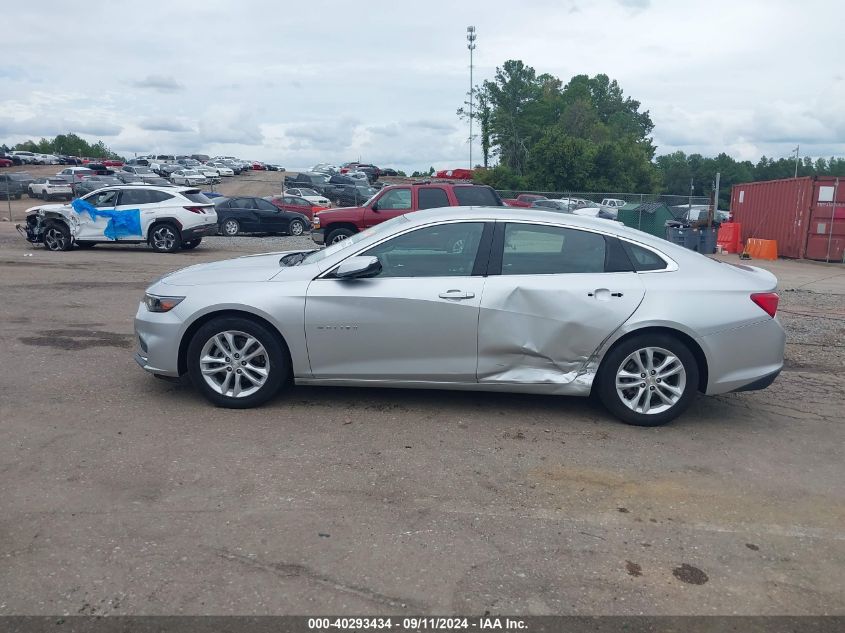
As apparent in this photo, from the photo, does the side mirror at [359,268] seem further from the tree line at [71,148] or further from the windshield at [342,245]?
the tree line at [71,148]

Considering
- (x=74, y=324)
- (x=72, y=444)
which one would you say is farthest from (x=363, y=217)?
(x=72, y=444)

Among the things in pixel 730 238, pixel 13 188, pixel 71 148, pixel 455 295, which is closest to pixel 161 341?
pixel 455 295

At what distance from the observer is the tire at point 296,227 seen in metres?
25.7

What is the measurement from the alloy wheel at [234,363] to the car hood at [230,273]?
1.45 feet

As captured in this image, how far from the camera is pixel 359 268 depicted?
556cm

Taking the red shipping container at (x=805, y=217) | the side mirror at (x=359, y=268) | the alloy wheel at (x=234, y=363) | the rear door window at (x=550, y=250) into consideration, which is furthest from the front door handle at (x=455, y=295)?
the red shipping container at (x=805, y=217)

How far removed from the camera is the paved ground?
11.2ft

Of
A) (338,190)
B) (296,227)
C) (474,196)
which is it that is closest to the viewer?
(474,196)

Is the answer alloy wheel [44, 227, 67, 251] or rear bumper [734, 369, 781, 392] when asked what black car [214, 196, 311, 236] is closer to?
alloy wheel [44, 227, 67, 251]

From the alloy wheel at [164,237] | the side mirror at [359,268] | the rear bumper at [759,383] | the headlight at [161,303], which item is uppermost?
the side mirror at [359,268]

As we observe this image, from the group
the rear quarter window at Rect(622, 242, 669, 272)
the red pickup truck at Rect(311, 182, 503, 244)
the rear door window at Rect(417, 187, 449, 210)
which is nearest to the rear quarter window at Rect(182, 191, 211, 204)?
the red pickup truck at Rect(311, 182, 503, 244)

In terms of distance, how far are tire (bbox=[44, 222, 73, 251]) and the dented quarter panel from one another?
15.4 meters

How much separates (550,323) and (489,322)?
0.44 m

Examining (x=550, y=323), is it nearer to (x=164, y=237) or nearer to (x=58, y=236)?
(x=164, y=237)
